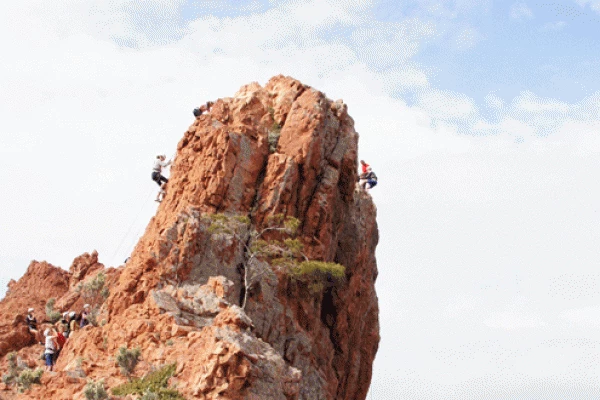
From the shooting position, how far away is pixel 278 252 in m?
38.2

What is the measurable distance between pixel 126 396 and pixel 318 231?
17445 mm

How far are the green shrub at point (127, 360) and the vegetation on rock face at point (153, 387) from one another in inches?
30.2

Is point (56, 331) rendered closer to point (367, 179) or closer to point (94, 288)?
point (94, 288)

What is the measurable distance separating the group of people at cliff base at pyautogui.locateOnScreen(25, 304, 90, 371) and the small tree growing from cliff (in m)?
7.92

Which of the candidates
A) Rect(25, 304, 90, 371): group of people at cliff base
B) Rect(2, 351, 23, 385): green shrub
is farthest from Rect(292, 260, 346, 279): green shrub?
Rect(2, 351, 23, 385): green shrub

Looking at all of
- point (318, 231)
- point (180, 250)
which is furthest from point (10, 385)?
point (318, 231)

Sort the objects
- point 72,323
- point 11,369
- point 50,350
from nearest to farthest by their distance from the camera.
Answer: point 50,350 → point 11,369 → point 72,323

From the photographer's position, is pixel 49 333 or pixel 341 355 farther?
pixel 341 355

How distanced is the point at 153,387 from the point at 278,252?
13074 millimetres

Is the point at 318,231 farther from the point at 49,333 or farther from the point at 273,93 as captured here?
the point at 49,333

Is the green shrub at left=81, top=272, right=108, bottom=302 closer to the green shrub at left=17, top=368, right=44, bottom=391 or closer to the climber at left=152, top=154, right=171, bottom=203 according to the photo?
the climber at left=152, top=154, right=171, bottom=203

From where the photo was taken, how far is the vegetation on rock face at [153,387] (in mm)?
25594

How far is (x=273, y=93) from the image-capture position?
45.4 meters

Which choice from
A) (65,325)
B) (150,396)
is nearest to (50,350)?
(65,325)
